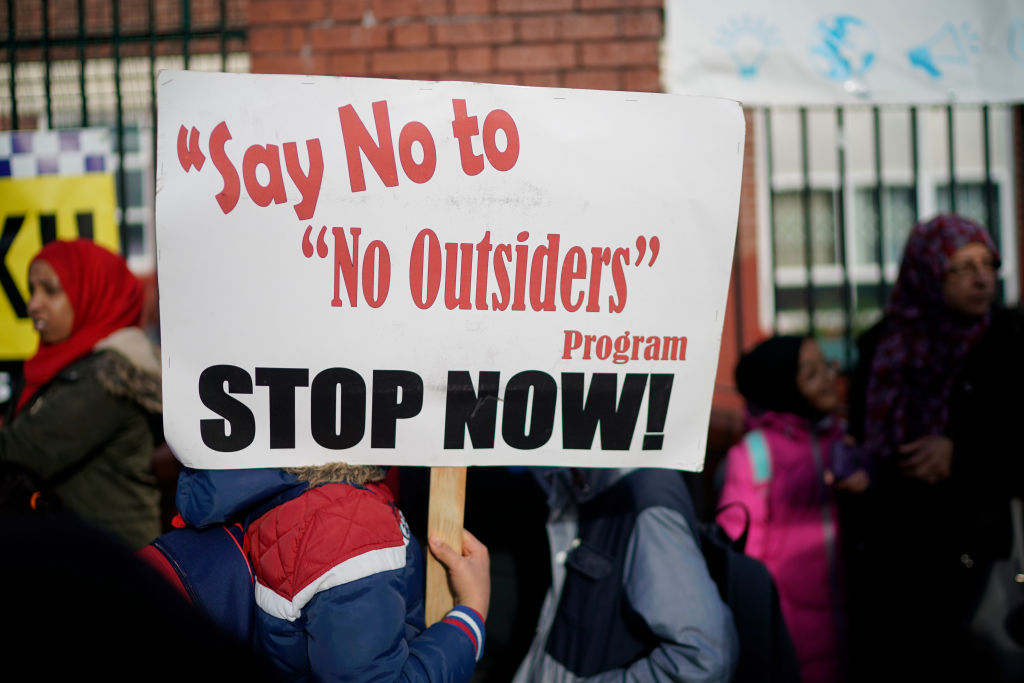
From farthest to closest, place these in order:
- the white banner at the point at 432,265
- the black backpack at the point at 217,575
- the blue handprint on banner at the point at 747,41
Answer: the blue handprint on banner at the point at 747,41 → the white banner at the point at 432,265 → the black backpack at the point at 217,575

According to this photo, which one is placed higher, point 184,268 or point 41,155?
point 41,155

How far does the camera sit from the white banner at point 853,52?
137 inches

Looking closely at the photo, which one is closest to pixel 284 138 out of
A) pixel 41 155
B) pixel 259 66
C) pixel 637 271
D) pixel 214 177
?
pixel 214 177

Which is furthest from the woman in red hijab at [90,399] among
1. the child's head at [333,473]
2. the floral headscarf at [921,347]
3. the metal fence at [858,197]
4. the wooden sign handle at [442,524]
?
the metal fence at [858,197]

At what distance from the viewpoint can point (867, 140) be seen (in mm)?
8094

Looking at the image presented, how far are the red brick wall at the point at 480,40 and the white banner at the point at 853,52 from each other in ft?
0.80

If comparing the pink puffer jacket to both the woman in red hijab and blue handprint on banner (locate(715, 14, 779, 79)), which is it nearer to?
blue handprint on banner (locate(715, 14, 779, 79))

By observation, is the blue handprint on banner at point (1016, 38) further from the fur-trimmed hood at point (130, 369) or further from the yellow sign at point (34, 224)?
the yellow sign at point (34, 224)

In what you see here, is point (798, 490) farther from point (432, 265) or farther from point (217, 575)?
point (217, 575)

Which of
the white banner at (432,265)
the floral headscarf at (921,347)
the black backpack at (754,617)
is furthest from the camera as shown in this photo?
the floral headscarf at (921,347)

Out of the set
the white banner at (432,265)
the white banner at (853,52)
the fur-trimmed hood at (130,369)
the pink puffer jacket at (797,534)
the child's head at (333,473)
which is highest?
the white banner at (853,52)

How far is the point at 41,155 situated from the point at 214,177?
2734mm

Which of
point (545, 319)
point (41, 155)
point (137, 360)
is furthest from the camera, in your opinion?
point (41, 155)

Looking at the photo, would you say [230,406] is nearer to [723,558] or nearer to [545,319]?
[545,319]
